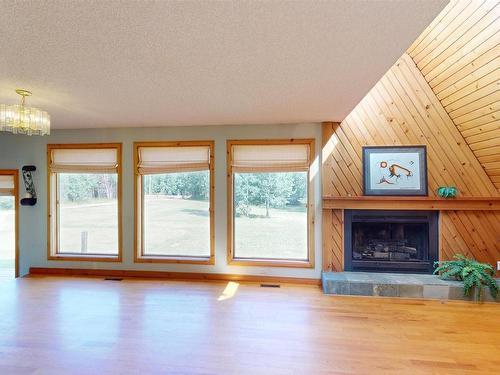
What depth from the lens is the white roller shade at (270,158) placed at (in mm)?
4289

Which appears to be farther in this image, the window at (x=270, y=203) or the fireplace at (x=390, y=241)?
the window at (x=270, y=203)

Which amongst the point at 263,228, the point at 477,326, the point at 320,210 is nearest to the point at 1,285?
the point at 263,228

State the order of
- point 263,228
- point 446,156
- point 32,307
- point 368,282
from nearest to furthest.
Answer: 1. point 32,307
2. point 368,282
3. point 446,156
4. point 263,228

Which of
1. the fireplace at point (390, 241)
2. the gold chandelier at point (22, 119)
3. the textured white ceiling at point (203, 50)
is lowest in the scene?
the fireplace at point (390, 241)

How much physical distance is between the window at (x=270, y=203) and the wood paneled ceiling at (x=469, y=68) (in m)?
1.89

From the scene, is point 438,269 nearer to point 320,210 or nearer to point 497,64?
point 320,210

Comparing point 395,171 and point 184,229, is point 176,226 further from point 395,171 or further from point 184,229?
point 395,171

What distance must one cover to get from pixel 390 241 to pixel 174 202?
11.4 feet

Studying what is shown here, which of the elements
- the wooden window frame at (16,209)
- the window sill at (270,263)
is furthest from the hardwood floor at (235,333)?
the wooden window frame at (16,209)

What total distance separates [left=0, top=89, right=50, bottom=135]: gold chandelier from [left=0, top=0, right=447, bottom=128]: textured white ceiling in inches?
Answer: 9.5

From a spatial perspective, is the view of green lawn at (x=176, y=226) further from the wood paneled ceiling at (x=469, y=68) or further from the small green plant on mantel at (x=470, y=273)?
the wood paneled ceiling at (x=469, y=68)

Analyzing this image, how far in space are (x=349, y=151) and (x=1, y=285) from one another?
5622mm

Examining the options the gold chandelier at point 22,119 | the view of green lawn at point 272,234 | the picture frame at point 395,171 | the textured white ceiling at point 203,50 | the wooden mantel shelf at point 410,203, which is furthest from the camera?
the view of green lawn at point 272,234

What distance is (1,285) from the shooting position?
13.5ft
